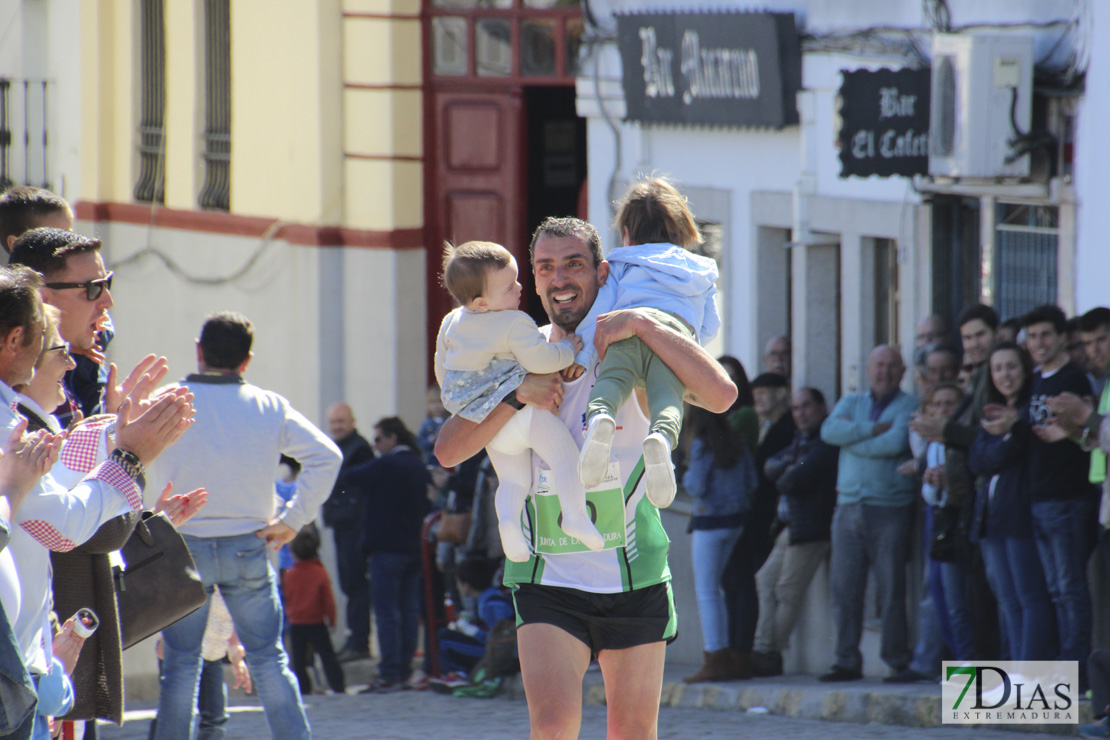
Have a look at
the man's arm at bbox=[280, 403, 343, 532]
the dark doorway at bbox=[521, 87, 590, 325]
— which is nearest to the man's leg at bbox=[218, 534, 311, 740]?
the man's arm at bbox=[280, 403, 343, 532]

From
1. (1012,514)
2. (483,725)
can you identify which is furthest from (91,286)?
(1012,514)

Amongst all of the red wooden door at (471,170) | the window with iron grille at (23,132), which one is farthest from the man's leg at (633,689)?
the window with iron grille at (23,132)

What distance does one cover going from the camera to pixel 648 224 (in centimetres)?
548

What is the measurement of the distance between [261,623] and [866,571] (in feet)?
13.7

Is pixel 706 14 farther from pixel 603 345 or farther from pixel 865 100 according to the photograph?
pixel 603 345

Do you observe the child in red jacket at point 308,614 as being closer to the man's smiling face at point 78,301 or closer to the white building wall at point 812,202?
the white building wall at point 812,202

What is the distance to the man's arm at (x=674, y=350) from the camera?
16.8ft

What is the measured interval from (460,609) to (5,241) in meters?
5.62

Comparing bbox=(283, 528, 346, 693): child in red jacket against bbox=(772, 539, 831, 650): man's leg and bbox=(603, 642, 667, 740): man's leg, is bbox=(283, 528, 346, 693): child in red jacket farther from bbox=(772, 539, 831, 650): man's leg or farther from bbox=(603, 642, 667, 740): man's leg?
bbox=(603, 642, 667, 740): man's leg

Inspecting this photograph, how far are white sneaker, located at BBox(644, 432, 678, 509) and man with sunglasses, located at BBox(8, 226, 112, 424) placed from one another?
6.01ft

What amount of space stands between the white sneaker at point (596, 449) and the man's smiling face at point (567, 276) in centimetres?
53

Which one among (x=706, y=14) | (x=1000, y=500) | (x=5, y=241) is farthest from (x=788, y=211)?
(x=5, y=241)

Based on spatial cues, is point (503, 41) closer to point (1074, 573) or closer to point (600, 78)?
point (600, 78)

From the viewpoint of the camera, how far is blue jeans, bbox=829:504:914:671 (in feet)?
32.6
